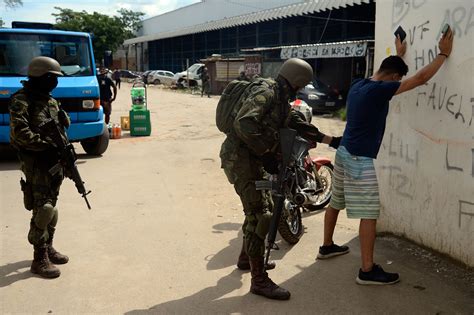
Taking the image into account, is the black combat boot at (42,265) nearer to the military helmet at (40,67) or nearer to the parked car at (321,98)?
the military helmet at (40,67)

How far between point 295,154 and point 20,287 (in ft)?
7.69

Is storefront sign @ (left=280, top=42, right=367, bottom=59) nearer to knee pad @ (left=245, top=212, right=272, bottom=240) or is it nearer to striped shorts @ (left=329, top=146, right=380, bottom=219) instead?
striped shorts @ (left=329, top=146, right=380, bottom=219)

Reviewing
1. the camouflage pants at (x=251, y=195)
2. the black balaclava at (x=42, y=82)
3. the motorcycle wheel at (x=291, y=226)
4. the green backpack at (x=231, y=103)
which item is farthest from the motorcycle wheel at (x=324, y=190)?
the black balaclava at (x=42, y=82)

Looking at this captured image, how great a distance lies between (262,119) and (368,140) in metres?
0.86

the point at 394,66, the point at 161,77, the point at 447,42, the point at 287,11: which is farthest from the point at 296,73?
the point at 161,77

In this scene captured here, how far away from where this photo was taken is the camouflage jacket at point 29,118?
366 cm

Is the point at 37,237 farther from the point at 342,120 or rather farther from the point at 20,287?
the point at 342,120

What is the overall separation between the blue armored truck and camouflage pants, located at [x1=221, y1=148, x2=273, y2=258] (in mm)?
5685

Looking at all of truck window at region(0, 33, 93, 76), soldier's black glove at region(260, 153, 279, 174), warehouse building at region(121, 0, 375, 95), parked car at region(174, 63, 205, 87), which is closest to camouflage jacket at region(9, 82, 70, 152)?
soldier's black glove at region(260, 153, 279, 174)

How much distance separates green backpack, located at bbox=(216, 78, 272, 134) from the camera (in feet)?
11.3

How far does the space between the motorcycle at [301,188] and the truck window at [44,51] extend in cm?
→ 541

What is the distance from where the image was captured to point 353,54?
16.6 meters

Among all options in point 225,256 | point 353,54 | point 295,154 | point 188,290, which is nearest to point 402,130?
point 295,154

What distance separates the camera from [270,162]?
362cm
